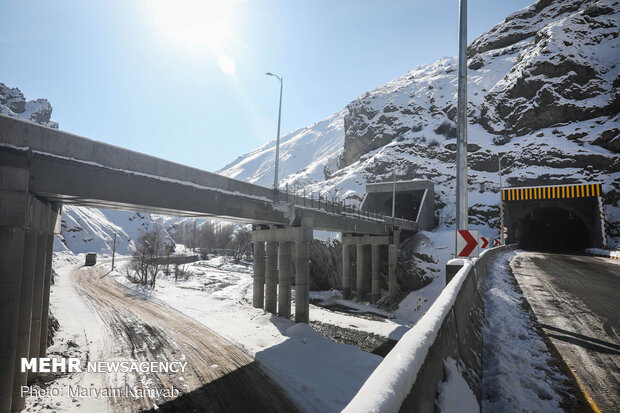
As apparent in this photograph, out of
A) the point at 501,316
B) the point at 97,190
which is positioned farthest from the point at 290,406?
the point at 97,190

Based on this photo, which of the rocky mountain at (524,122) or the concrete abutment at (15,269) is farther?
the rocky mountain at (524,122)

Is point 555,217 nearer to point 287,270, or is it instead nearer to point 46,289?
point 287,270

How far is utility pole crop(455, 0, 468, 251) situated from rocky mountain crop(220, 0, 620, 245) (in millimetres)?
30689

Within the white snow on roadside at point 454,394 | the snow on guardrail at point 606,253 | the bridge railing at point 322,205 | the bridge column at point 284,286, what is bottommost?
the bridge column at point 284,286

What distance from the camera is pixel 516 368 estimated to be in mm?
5883

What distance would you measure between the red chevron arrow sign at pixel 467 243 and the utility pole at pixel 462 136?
1.04 meters

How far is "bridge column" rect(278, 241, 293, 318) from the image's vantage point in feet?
82.5

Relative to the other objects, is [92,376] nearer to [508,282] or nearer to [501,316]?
[501,316]

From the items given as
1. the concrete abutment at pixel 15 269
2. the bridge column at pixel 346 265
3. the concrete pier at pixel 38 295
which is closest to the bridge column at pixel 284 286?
Answer: the concrete pier at pixel 38 295

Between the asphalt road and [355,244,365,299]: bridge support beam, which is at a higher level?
the asphalt road

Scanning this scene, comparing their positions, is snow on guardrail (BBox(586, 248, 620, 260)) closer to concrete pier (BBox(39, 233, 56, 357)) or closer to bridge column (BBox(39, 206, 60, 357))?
bridge column (BBox(39, 206, 60, 357))

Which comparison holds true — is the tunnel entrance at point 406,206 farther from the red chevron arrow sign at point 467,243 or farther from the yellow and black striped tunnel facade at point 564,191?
the red chevron arrow sign at point 467,243

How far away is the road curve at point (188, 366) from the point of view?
11.3 metres

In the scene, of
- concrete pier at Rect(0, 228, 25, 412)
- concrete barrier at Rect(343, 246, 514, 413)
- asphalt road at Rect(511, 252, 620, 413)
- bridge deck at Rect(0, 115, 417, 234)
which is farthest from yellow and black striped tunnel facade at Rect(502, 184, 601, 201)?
concrete pier at Rect(0, 228, 25, 412)
